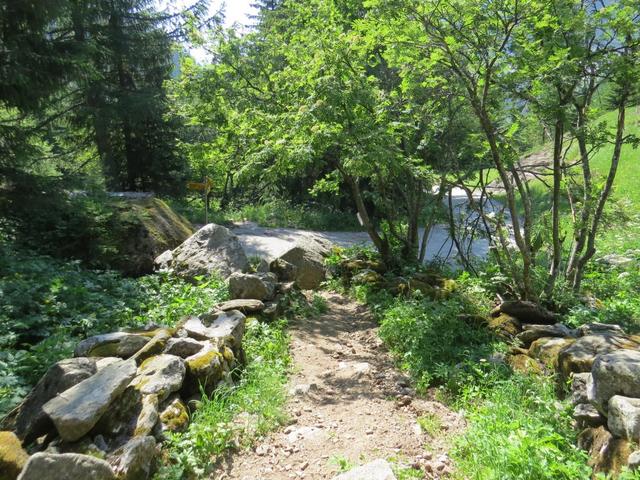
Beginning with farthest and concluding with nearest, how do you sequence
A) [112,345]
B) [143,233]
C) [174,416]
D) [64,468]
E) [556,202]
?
1. [143,233]
2. [556,202]
3. [112,345]
4. [174,416]
5. [64,468]

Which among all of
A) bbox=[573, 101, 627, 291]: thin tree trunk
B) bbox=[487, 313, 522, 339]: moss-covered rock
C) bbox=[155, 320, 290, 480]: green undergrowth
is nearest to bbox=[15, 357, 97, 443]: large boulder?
bbox=[155, 320, 290, 480]: green undergrowth

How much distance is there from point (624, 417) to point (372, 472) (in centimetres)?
177

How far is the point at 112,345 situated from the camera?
4398 mm

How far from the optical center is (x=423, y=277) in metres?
8.30

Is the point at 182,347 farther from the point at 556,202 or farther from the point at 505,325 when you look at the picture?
the point at 556,202

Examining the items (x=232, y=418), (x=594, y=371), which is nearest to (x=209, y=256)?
(x=232, y=418)

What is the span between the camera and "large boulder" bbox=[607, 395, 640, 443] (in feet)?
9.60

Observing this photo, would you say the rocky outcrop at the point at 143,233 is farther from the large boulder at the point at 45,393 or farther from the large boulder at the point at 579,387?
the large boulder at the point at 579,387

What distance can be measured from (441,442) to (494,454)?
72cm

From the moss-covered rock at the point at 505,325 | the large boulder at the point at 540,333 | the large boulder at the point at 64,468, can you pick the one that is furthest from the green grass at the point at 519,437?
the large boulder at the point at 64,468

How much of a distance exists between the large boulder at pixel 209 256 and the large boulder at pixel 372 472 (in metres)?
5.13

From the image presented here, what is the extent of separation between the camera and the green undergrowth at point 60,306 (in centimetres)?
386

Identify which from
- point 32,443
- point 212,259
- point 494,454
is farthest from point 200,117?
point 494,454

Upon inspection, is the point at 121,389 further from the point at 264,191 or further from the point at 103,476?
the point at 264,191
